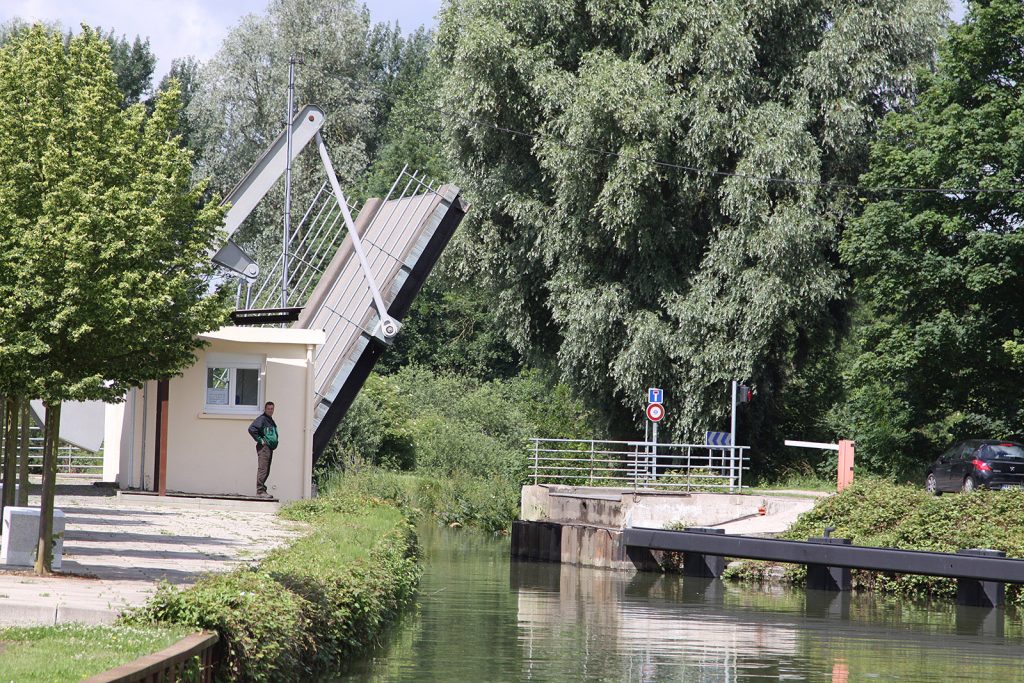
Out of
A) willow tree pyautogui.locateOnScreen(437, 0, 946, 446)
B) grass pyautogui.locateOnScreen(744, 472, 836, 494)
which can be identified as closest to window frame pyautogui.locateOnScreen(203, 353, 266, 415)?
willow tree pyautogui.locateOnScreen(437, 0, 946, 446)

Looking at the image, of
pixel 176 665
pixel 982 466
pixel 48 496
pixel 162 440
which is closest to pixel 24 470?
pixel 48 496

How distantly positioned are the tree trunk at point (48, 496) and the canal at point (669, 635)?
3052mm

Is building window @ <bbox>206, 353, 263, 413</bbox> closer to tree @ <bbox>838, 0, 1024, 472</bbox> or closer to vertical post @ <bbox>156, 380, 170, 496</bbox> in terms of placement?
vertical post @ <bbox>156, 380, 170, 496</bbox>

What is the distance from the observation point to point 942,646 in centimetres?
1666

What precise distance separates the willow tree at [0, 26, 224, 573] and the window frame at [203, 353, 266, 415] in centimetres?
1004

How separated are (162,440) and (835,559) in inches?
450

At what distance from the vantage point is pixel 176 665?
8.16 m

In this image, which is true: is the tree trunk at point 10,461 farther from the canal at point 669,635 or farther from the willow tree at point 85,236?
the canal at point 669,635

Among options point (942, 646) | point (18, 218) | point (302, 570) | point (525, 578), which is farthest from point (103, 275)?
point (525, 578)

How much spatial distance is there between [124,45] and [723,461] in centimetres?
4031

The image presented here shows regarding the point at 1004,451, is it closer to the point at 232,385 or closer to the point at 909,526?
the point at 909,526

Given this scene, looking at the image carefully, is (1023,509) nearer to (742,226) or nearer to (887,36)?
(742,226)

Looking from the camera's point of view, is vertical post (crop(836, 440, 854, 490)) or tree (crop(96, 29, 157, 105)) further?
tree (crop(96, 29, 157, 105))

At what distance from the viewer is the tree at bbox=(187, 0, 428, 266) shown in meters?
56.5
